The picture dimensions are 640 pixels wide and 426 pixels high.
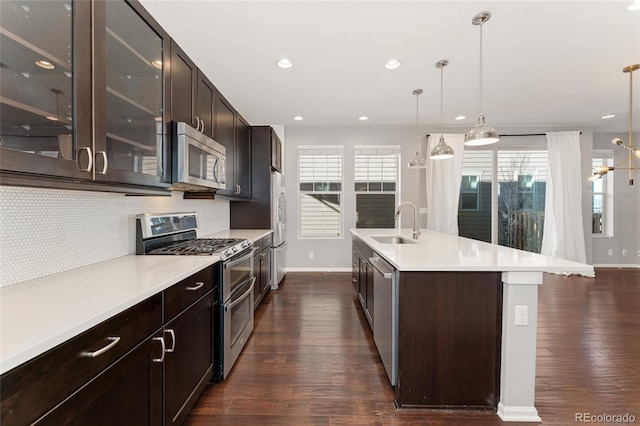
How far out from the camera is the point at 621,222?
5.61 metres

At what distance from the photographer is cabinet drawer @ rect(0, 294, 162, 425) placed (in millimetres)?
707

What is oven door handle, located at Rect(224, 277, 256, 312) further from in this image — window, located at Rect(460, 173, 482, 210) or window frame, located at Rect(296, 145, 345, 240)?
window, located at Rect(460, 173, 482, 210)

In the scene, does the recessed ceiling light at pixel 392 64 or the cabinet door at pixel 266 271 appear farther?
the cabinet door at pixel 266 271

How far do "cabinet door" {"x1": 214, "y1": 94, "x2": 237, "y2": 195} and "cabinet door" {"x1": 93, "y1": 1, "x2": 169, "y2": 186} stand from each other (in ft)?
3.32

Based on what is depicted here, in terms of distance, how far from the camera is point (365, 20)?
221 cm

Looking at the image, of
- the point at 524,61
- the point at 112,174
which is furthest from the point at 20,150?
the point at 524,61

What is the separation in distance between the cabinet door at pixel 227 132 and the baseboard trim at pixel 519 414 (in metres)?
2.90

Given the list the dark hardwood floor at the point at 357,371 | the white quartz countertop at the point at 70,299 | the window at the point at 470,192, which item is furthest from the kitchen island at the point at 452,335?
the window at the point at 470,192

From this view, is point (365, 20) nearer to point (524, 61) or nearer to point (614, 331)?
point (524, 61)

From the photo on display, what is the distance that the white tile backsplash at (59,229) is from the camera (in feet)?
4.19

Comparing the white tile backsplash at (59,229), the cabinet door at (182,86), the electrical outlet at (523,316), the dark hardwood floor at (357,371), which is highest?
the cabinet door at (182,86)

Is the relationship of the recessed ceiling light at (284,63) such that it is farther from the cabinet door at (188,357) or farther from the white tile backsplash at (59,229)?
the cabinet door at (188,357)

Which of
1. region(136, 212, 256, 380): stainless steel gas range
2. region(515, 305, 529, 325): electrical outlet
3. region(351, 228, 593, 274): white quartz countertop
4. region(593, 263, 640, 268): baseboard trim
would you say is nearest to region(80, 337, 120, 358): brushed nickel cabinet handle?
region(136, 212, 256, 380): stainless steel gas range

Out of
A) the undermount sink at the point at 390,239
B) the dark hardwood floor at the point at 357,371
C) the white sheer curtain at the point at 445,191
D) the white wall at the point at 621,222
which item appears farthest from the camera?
the white wall at the point at 621,222
